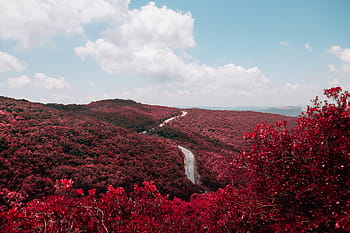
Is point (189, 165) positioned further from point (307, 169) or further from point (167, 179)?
point (307, 169)

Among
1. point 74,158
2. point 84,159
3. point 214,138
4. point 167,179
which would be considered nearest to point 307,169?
point 167,179

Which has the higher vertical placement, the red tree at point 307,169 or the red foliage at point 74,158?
the red tree at point 307,169

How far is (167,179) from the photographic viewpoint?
20.6 meters

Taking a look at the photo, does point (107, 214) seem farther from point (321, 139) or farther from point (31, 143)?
point (31, 143)

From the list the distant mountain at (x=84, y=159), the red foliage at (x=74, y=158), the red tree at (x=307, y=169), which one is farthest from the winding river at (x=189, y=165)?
the red tree at (x=307, y=169)

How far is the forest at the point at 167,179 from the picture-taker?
5.80m

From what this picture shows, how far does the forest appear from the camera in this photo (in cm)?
580

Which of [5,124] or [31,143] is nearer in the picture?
[31,143]

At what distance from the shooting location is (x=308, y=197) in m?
5.95

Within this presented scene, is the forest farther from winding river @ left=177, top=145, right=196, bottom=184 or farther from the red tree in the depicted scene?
winding river @ left=177, top=145, right=196, bottom=184

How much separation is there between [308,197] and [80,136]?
24.7 m

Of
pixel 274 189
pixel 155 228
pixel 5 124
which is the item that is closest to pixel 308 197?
pixel 274 189

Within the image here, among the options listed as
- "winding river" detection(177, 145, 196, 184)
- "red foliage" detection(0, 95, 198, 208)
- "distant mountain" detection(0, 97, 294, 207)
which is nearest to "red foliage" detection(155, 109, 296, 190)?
"distant mountain" detection(0, 97, 294, 207)

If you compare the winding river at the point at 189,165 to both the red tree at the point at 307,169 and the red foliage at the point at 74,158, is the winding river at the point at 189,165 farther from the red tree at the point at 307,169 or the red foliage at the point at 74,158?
the red tree at the point at 307,169
